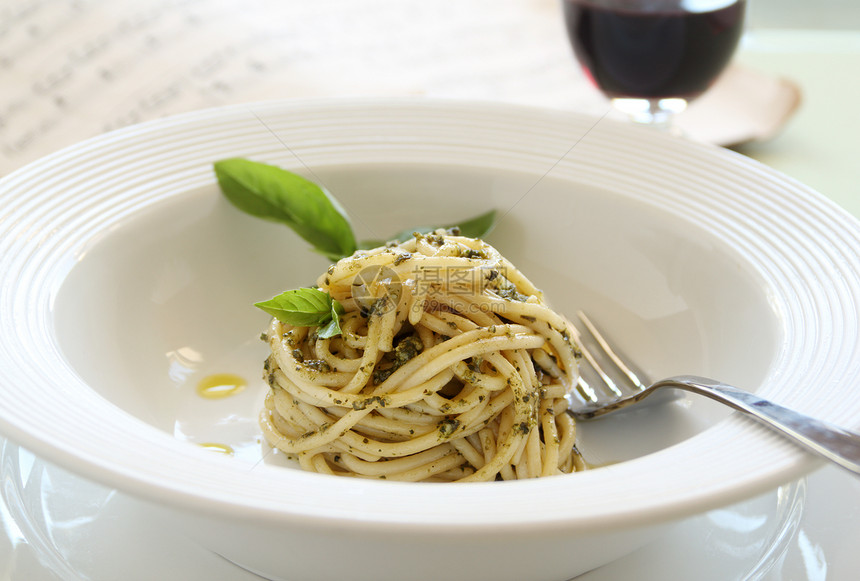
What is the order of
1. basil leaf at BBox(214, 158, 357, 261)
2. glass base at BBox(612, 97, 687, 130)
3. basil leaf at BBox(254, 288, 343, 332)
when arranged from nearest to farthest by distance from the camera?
basil leaf at BBox(254, 288, 343, 332)
basil leaf at BBox(214, 158, 357, 261)
glass base at BBox(612, 97, 687, 130)

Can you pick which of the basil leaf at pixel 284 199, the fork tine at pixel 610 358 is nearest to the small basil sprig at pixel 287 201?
the basil leaf at pixel 284 199

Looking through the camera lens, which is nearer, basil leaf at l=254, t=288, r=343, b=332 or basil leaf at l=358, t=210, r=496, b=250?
basil leaf at l=254, t=288, r=343, b=332

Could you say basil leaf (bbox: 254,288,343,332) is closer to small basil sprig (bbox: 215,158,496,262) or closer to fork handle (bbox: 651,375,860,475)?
small basil sprig (bbox: 215,158,496,262)

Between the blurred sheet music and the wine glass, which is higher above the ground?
the wine glass

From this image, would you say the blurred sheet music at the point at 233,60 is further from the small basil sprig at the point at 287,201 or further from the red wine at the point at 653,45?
the small basil sprig at the point at 287,201

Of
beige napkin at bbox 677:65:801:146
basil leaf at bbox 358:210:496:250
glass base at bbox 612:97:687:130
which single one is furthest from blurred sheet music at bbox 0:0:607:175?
basil leaf at bbox 358:210:496:250

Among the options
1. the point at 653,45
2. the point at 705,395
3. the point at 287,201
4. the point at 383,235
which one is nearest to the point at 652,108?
the point at 653,45
